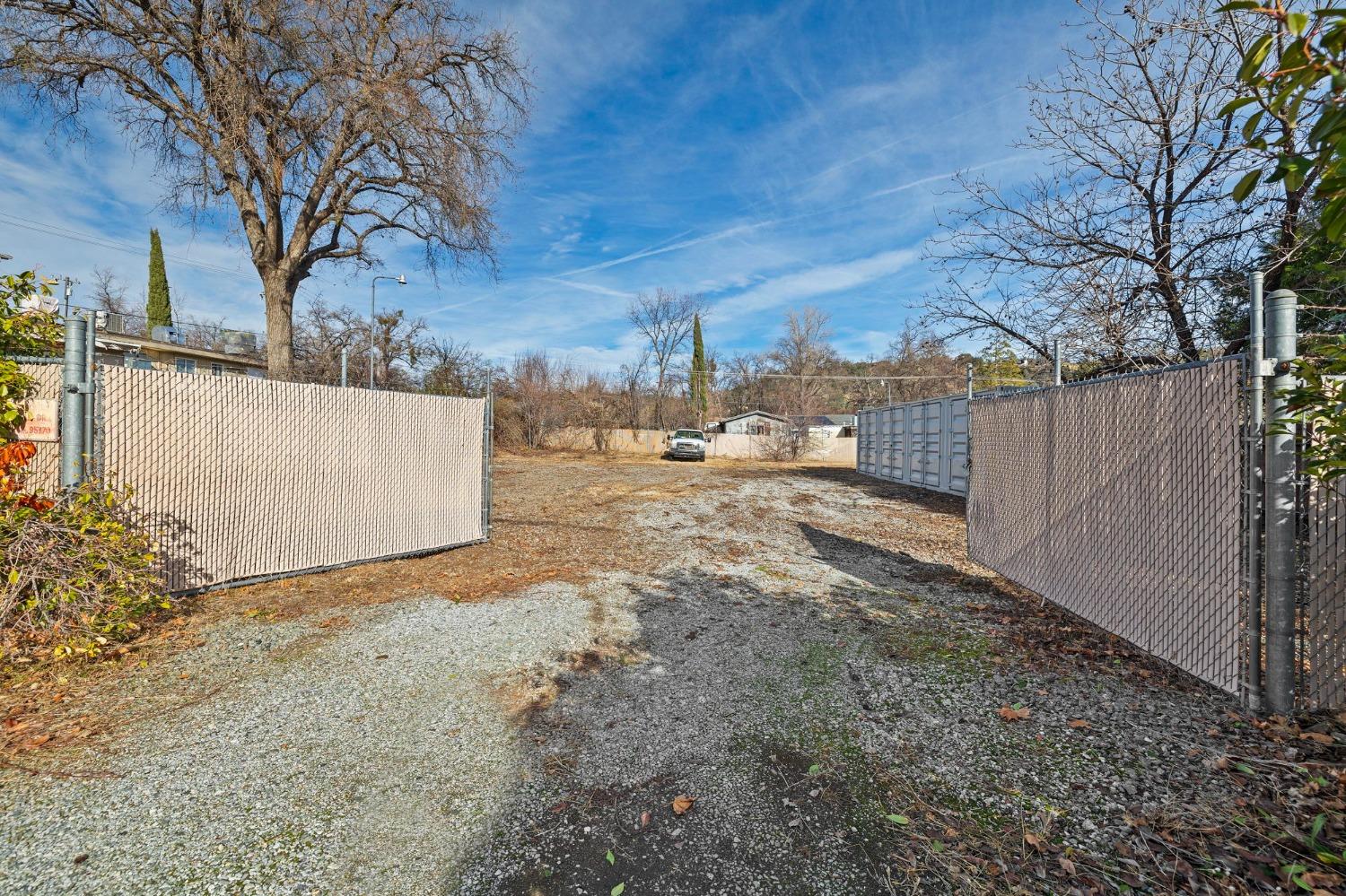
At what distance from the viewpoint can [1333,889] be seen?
1812 millimetres

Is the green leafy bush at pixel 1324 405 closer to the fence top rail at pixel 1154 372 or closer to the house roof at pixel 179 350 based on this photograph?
the fence top rail at pixel 1154 372

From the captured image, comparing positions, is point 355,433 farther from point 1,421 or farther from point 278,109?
point 278,109

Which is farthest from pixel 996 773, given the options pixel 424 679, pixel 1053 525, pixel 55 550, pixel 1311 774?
pixel 55 550

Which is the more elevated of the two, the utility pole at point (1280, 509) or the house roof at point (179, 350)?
the house roof at point (179, 350)

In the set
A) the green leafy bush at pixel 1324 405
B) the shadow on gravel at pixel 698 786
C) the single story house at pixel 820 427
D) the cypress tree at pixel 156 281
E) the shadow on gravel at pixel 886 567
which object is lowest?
the shadow on gravel at pixel 698 786

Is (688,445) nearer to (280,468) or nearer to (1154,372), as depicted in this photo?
(280,468)

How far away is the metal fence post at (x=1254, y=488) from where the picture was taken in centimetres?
280

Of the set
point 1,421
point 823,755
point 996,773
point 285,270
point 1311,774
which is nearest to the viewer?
point 1311,774

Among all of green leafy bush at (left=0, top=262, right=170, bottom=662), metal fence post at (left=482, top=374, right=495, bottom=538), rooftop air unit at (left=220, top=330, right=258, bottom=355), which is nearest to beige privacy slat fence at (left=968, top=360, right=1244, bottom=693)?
metal fence post at (left=482, top=374, right=495, bottom=538)

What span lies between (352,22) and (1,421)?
11.3 m

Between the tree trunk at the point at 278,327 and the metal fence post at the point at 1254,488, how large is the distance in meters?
14.0

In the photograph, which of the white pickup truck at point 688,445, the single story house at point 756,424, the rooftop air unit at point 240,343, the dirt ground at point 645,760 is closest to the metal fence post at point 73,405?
the dirt ground at point 645,760

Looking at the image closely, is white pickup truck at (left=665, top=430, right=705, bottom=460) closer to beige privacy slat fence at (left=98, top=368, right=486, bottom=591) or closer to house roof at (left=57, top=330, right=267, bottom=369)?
house roof at (left=57, top=330, right=267, bottom=369)

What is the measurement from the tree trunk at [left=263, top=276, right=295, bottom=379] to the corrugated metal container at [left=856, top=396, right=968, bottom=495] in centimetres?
1331
